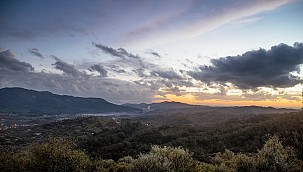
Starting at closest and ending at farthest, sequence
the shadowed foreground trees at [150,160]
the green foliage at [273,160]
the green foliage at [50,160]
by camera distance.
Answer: the green foliage at [273,160] → the shadowed foreground trees at [150,160] → the green foliage at [50,160]

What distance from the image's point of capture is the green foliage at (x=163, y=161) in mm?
37125

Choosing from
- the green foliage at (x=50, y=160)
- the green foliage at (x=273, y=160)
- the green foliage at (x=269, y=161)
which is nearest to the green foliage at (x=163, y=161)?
the green foliage at (x=269, y=161)

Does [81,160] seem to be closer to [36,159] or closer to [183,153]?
[36,159]

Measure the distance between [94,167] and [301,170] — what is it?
100 feet

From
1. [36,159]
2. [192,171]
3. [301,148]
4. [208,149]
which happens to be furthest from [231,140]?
[36,159]

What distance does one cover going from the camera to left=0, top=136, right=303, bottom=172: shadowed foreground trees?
3678cm

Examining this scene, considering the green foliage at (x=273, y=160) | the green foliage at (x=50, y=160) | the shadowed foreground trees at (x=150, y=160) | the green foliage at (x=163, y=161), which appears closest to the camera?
the green foliage at (x=273, y=160)

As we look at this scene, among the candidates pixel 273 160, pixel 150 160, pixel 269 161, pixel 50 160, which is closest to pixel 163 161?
pixel 150 160

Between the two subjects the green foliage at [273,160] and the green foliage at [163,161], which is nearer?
the green foliage at [273,160]

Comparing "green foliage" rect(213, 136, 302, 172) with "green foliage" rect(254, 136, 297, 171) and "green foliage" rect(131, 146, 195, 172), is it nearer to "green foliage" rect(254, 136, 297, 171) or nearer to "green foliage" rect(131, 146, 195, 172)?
"green foliage" rect(254, 136, 297, 171)

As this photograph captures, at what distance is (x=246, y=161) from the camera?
3903cm

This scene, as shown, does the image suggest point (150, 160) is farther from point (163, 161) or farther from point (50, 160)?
point (50, 160)

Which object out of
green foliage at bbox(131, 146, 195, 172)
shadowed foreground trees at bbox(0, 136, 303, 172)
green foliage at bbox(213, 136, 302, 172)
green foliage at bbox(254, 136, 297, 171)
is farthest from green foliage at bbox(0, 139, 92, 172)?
green foliage at bbox(254, 136, 297, 171)

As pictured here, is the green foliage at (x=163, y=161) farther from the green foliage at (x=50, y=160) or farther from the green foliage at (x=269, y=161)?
the green foliage at (x=50, y=160)
